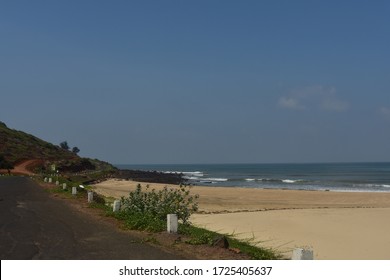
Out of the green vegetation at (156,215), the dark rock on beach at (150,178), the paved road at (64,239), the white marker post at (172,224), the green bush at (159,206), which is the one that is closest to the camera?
the paved road at (64,239)

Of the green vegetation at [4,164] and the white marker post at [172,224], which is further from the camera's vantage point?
the green vegetation at [4,164]

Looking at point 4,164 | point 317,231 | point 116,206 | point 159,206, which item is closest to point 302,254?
point 159,206

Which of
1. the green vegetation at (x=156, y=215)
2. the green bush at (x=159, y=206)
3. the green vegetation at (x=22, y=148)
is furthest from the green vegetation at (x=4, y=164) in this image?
the green bush at (x=159, y=206)

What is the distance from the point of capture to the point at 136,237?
11.2 m

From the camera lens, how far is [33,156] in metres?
84.2

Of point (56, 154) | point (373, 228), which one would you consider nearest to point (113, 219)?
point (373, 228)

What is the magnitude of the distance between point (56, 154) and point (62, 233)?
8579cm

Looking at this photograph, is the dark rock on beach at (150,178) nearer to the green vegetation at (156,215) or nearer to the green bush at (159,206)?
the green bush at (159,206)

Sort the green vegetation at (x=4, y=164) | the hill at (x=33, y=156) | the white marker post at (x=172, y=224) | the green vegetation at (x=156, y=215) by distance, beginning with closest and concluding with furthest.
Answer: the white marker post at (x=172, y=224) < the green vegetation at (x=156, y=215) < the green vegetation at (x=4, y=164) < the hill at (x=33, y=156)

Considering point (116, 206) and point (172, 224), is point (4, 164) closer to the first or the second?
point (116, 206)

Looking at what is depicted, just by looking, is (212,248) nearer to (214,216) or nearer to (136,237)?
(136,237)

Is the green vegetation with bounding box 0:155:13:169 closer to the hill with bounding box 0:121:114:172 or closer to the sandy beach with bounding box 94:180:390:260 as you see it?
the hill with bounding box 0:121:114:172

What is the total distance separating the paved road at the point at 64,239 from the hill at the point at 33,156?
59.2m

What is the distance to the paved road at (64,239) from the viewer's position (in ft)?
29.7
